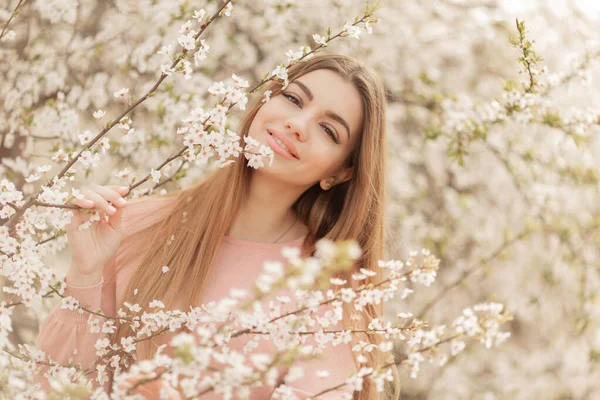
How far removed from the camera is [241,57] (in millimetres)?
3758

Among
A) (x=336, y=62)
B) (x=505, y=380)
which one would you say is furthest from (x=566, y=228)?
(x=336, y=62)

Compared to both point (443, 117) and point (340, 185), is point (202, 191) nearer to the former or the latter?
point (340, 185)

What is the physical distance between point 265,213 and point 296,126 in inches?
16.9

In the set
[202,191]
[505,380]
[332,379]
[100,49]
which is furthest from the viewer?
[505,380]

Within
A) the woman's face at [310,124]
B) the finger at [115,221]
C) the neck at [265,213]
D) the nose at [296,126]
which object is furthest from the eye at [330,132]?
A: the finger at [115,221]

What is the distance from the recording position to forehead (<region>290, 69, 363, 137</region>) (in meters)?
2.12

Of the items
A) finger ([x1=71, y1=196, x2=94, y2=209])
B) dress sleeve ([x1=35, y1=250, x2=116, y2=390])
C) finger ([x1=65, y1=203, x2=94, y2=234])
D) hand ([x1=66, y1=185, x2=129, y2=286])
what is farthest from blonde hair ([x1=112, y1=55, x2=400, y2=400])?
finger ([x1=71, y1=196, x2=94, y2=209])

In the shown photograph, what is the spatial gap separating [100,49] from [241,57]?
79 centimetres

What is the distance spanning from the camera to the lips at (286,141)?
2023mm

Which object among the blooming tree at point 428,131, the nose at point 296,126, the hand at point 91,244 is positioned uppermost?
the blooming tree at point 428,131

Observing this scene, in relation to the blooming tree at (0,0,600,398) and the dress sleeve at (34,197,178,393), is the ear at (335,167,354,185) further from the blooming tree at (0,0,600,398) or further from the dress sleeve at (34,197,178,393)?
the dress sleeve at (34,197,178,393)

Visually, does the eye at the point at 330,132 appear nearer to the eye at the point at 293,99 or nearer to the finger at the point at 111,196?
the eye at the point at 293,99

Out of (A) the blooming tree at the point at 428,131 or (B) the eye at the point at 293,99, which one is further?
(A) the blooming tree at the point at 428,131

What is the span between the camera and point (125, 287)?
7.21 ft
